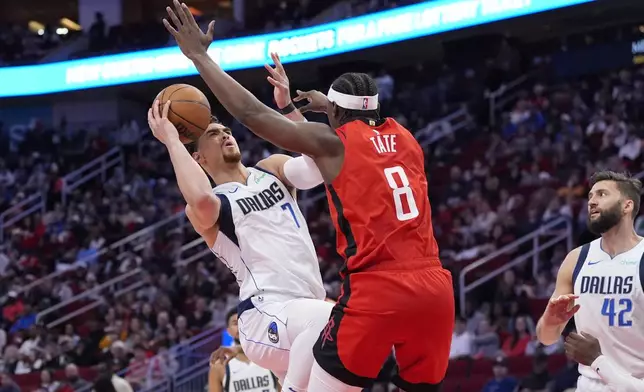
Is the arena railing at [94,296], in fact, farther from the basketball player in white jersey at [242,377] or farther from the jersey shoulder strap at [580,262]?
the jersey shoulder strap at [580,262]

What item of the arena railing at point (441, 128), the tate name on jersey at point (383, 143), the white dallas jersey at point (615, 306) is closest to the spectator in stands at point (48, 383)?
the arena railing at point (441, 128)

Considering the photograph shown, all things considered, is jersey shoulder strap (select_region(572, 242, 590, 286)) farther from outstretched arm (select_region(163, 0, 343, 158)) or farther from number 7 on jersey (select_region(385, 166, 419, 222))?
outstretched arm (select_region(163, 0, 343, 158))

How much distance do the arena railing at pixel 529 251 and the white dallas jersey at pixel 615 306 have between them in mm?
7562

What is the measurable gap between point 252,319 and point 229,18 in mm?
22322

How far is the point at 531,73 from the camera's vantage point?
2020 cm

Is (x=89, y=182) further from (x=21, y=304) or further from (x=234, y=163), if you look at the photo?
(x=234, y=163)

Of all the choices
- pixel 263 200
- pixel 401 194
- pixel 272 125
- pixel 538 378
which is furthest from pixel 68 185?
pixel 401 194

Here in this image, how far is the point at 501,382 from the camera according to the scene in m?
11.4

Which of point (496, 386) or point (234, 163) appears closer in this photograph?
point (234, 163)

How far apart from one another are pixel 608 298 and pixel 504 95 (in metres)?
14.5

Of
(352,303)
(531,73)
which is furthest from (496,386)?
(531,73)

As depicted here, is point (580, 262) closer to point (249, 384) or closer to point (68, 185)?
point (249, 384)

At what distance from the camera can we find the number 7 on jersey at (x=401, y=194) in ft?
15.3

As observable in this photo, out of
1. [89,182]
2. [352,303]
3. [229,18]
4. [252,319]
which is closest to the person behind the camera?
[352,303]
